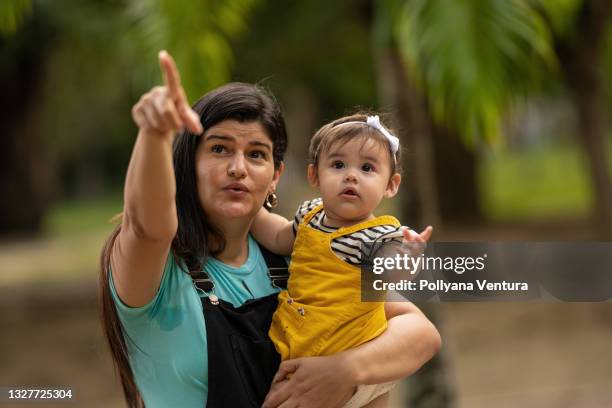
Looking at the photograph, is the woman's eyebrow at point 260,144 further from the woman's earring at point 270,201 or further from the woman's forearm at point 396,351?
the woman's forearm at point 396,351

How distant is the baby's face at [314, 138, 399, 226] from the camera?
202 cm

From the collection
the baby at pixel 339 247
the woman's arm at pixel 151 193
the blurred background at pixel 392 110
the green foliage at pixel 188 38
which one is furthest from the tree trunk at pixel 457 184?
the woman's arm at pixel 151 193

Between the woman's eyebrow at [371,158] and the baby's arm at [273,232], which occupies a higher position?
the woman's eyebrow at [371,158]

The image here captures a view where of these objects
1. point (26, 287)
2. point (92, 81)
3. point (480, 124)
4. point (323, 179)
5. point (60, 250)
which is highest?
point (92, 81)

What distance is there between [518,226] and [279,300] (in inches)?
521

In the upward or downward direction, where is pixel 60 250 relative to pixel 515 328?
upward

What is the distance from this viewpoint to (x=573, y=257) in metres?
2.30

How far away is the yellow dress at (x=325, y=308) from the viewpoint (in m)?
2.02

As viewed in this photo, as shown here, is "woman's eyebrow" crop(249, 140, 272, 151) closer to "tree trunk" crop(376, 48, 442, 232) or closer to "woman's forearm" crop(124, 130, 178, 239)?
"woman's forearm" crop(124, 130, 178, 239)

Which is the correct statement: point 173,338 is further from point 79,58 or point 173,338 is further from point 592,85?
point 79,58

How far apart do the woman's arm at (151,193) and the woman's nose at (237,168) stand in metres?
0.24

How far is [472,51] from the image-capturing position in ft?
13.1

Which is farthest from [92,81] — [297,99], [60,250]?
[297,99]

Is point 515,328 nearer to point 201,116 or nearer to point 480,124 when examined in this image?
point 480,124
